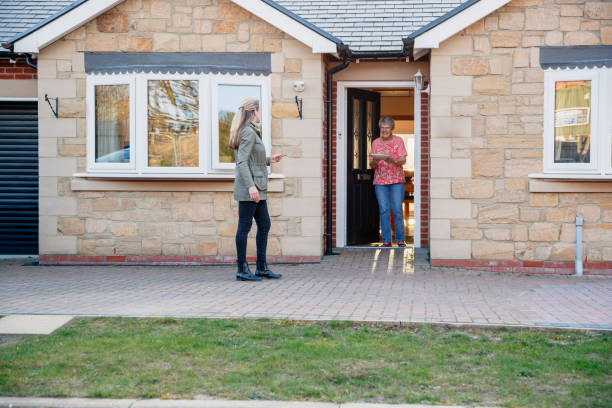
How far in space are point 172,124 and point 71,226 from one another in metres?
2.11

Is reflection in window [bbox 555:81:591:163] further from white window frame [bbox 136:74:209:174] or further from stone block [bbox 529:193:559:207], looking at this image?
white window frame [bbox 136:74:209:174]

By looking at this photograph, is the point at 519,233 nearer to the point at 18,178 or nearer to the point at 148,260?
the point at 148,260

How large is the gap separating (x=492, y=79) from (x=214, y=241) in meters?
4.45

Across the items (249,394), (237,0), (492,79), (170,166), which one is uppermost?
(237,0)

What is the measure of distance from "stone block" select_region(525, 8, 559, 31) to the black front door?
11.3 ft

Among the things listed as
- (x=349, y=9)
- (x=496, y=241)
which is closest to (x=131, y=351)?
(x=496, y=241)

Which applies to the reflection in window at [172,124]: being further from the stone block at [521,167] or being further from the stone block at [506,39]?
the stone block at [521,167]

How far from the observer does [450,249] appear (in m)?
9.99

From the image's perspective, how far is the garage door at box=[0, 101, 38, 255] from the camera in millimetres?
11852

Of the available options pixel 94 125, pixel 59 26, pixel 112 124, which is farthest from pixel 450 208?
pixel 59 26

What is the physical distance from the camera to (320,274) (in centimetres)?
951

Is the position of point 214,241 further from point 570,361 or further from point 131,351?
point 570,361

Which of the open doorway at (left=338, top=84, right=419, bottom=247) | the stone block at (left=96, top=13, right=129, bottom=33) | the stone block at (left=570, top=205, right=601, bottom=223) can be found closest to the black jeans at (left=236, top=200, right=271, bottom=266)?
the open doorway at (left=338, top=84, right=419, bottom=247)

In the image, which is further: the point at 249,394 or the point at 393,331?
the point at 393,331
